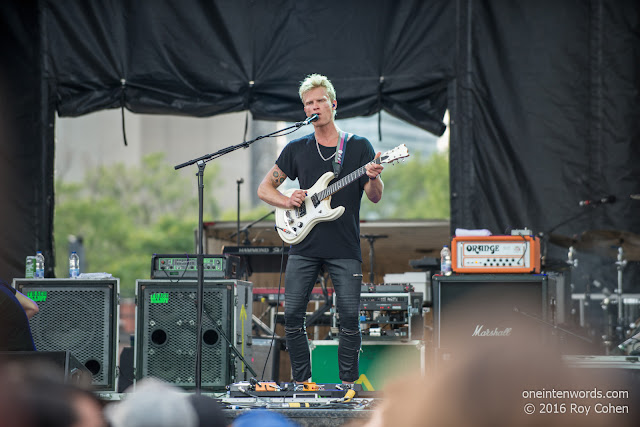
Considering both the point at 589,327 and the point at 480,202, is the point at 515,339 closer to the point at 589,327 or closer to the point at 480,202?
the point at 480,202

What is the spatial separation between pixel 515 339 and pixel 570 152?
5929 millimetres

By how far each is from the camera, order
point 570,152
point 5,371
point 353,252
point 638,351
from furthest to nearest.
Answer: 1. point 570,152
2. point 638,351
3. point 353,252
4. point 5,371

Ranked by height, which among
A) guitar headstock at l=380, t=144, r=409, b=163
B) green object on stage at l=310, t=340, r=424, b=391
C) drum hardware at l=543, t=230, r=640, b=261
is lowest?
green object on stage at l=310, t=340, r=424, b=391

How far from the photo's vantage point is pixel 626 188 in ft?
22.1

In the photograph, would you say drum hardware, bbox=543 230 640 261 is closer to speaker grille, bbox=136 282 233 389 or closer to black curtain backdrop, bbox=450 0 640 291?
black curtain backdrop, bbox=450 0 640 291

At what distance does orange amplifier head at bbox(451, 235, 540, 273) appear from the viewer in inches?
211

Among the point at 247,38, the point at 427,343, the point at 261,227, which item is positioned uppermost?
the point at 247,38

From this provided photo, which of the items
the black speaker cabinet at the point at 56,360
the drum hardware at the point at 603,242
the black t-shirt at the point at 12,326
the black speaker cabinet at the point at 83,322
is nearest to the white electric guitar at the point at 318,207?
the black speaker cabinet at the point at 83,322

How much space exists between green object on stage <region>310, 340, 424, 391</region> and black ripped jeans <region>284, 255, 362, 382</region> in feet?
3.33

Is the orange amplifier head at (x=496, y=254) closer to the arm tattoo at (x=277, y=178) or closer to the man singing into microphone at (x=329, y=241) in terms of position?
the man singing into microphone at (x=329, y=241)

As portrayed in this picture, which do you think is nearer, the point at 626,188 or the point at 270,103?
the point at 626,188

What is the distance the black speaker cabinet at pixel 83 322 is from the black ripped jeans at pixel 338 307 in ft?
4.23

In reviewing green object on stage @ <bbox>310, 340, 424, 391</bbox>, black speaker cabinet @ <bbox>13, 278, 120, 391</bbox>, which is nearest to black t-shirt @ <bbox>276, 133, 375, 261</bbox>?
green object on stage @ <bbox>310, 340, 424, 391</bbox>

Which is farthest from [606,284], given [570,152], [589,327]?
[570,152]
